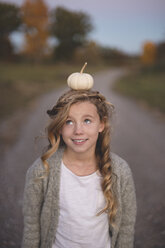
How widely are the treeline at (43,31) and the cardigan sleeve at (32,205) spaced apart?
2785mm

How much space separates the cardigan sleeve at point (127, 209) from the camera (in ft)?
5.32

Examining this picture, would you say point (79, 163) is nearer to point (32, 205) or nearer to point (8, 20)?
point (32, 205)

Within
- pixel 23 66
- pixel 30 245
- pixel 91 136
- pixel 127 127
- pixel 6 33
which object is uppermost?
pixel 23 66

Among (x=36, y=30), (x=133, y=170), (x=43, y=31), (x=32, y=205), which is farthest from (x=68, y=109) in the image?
(x=43, y=31)

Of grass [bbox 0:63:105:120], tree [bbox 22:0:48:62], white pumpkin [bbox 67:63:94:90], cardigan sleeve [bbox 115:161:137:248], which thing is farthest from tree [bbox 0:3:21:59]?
cardigan sleeve [bbox 115:161:137:248]

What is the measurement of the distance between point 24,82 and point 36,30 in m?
3.76

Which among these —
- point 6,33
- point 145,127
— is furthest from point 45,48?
point 145,127

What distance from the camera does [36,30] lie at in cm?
1208

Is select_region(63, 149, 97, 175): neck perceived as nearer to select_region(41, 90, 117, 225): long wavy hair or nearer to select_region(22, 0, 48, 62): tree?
select_region(41, 90, 117, 225): long wavy hair

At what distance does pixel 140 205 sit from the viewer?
115 inches

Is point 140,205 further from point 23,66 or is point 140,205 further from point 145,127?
point 23,66

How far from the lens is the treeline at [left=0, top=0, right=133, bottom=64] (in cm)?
525

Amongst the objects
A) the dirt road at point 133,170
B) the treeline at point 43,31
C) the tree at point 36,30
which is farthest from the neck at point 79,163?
the tree at point 36,30

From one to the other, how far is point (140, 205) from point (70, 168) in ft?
5.55
